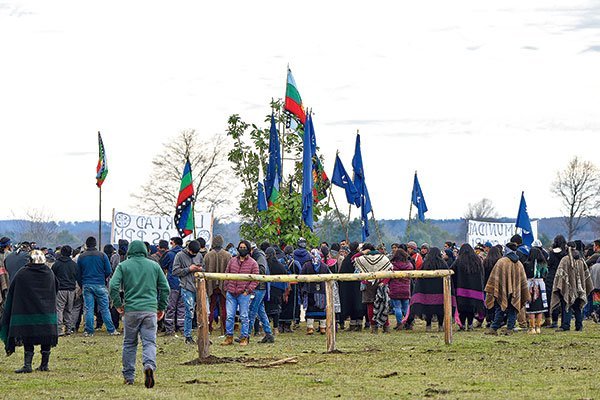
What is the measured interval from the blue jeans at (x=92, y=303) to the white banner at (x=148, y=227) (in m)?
8.95

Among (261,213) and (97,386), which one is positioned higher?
(261,213)

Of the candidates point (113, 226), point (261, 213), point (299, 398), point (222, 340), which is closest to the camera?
A: point (299, 398)

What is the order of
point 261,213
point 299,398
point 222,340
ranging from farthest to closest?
point 261,213, point 222,340, point 299,398

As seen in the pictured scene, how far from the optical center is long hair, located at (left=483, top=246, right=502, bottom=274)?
84.2 ft

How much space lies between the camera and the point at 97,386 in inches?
610

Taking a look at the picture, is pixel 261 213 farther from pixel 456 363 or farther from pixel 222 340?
pixel 456 363

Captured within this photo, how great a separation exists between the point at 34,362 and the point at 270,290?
670cm

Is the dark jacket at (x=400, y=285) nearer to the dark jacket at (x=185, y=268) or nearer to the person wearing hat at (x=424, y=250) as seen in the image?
the person wearing hat at (x=424, y=250)

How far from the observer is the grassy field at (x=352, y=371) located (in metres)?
14.4

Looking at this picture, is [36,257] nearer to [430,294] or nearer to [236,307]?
[236,307]

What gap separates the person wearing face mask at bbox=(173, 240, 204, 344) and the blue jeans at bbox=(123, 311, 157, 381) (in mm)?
6876

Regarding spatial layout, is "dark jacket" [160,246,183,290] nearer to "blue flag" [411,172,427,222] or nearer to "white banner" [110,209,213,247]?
"white banner" [110,209,213,247]

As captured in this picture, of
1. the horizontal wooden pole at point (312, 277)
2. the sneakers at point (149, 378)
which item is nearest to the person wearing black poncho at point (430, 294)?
the horizontal wooden pole at point (312, 277)

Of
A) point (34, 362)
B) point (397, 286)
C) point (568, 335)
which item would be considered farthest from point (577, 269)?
point (34, 362)
